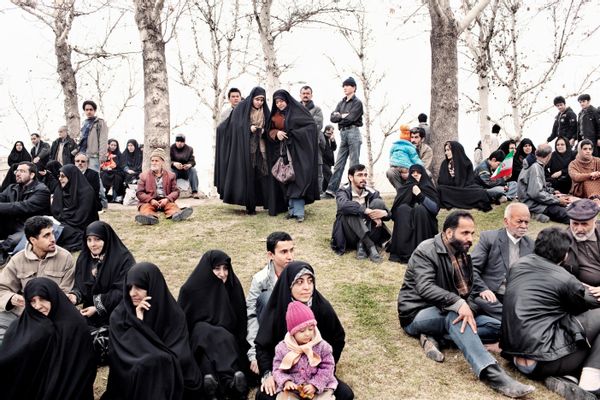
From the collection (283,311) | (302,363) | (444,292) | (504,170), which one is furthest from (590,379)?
(504,170)

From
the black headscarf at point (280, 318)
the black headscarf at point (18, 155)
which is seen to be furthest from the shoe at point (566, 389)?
the black headscarf at point (18, 155)

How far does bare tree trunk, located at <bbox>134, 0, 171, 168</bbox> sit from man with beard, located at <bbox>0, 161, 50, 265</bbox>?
305cm

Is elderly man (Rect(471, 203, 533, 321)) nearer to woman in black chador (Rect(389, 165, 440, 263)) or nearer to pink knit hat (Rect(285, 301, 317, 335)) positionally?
woman in black chador (Rect(389, 165, 440, 263))

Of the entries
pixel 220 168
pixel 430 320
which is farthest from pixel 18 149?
pixel 430 320

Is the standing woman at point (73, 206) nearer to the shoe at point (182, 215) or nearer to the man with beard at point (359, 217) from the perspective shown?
the shoe at point (182, 215)

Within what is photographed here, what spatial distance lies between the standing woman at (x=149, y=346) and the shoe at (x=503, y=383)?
2142mm

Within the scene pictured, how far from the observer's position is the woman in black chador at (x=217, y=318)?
4.40 m

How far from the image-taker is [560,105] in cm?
Answer: 1167

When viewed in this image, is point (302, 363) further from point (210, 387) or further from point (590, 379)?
point (590, 379)

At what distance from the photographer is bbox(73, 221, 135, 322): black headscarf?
496cm

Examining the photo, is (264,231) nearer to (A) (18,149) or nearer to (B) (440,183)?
(B) (440,183)

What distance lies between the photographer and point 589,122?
11250 millimetres

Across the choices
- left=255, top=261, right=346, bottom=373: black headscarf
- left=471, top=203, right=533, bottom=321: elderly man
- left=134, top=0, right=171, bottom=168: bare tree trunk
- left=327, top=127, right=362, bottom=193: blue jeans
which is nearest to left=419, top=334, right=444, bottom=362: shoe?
left=471, top=203, right=533, bottom=321: elderly man

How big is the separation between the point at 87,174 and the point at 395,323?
5366 millimetres
